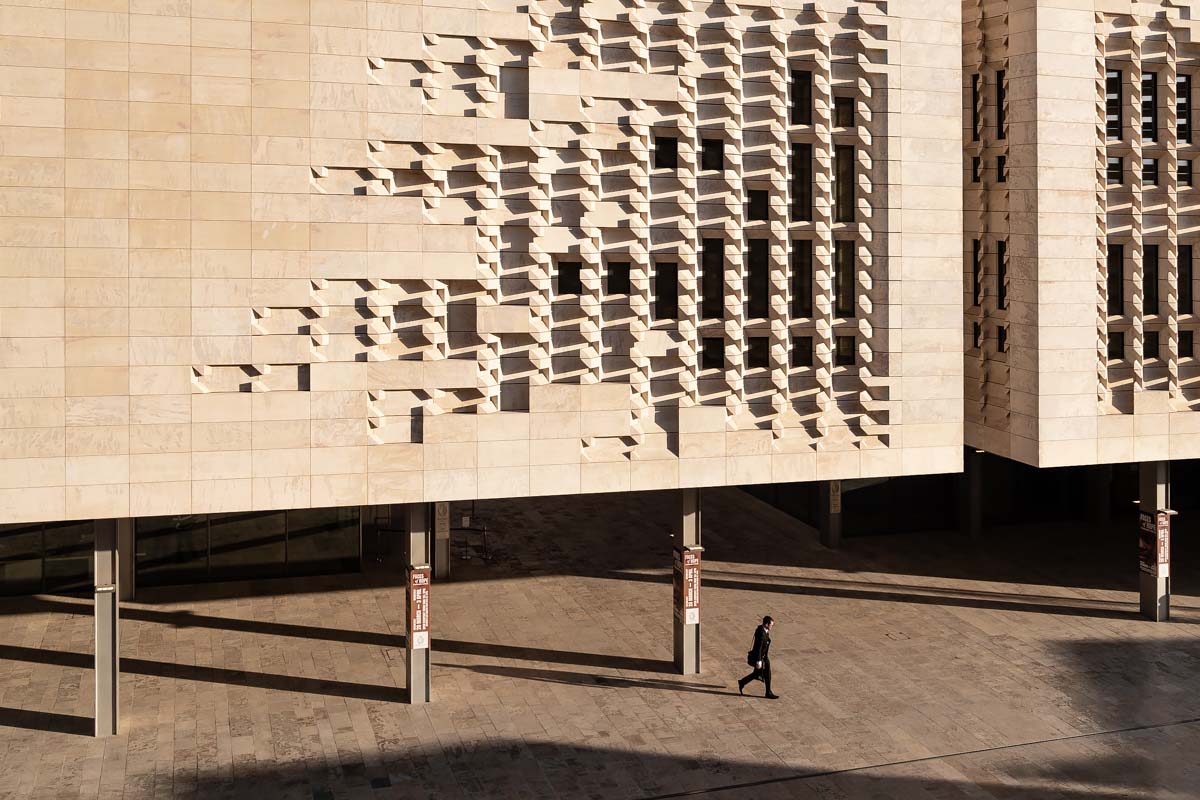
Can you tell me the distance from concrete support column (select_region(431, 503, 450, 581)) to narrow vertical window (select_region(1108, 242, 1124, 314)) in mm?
22177

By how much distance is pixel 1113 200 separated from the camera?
33.3 m

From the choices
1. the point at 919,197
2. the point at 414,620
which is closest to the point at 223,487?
the point at 414,620

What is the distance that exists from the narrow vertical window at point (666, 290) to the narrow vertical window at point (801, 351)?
140 inches

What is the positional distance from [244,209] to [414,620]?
10686 mm

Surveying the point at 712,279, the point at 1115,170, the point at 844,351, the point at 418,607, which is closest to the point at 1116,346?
the point at 1115,170

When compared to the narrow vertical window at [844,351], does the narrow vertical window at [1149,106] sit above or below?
above

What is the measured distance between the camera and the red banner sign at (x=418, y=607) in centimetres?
2864

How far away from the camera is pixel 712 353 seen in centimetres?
3022

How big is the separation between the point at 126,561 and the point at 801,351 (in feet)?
76.0

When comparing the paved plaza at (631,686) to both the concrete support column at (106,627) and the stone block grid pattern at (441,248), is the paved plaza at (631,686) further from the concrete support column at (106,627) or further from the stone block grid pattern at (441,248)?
the stone block grid pattern at (441,248)

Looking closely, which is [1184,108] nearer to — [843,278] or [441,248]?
[843,278]

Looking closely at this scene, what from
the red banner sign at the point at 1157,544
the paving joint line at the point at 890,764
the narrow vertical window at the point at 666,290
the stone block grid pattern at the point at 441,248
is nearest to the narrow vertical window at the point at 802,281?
the stone block grid pattern at the point at 441,248

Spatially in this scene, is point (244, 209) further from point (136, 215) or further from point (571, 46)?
point (571, 46)

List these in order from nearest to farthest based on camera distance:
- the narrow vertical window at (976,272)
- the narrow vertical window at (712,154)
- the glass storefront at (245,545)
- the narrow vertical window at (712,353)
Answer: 1. the narrow vertical window at (712,154)
2. the narrow vertical window at (712,353)
3. the narrow vertical window at (976,272)
4. the glass storefront at (245,545)
